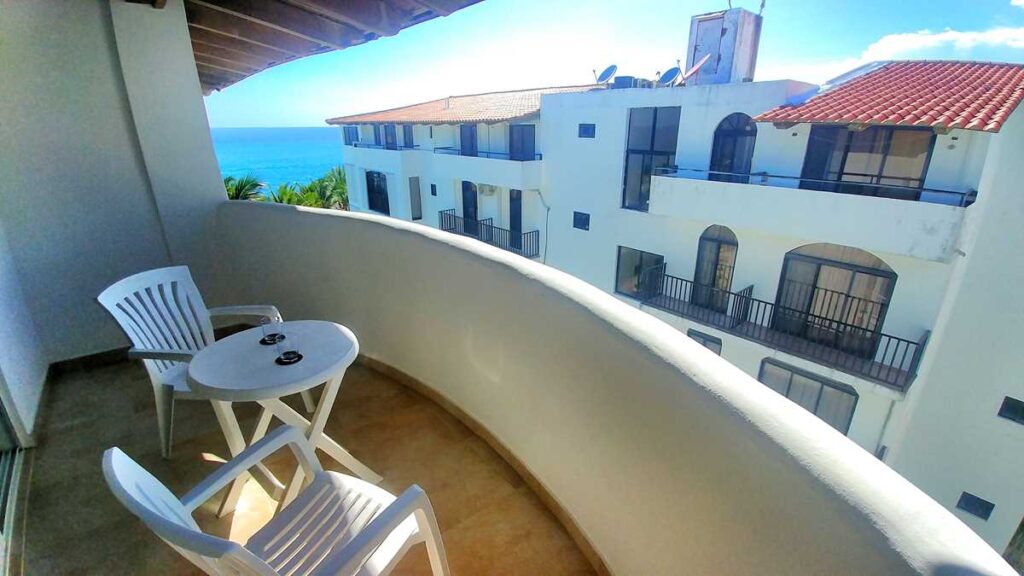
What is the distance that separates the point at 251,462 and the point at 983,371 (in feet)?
27.1

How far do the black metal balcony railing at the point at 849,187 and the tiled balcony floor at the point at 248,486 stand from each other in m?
6.97

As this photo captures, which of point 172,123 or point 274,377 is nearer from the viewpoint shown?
point 274,377

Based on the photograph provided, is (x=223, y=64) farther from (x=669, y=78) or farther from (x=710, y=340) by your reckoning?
(x=710, y=340)

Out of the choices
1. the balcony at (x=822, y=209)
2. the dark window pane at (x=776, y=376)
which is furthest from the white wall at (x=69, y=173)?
the dark window pane at (x=776, y=376)

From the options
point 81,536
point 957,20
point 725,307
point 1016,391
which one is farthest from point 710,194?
point 957,20

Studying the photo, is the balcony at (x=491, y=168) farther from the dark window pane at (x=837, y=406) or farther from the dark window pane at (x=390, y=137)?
the dark window pane at (x=837, y=406)

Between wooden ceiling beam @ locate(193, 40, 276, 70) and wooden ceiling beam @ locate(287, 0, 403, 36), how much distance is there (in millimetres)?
2341

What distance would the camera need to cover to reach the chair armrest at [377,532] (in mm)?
1052

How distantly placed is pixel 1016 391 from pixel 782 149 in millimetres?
4424

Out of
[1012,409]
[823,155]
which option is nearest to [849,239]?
[823,155]

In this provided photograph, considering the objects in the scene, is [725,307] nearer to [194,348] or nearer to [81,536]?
[194,348]

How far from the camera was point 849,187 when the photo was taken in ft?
21.9

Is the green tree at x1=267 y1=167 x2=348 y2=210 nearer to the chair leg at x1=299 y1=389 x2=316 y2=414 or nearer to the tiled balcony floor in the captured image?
the tiled balcony floor

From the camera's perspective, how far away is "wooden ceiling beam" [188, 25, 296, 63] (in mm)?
4041
